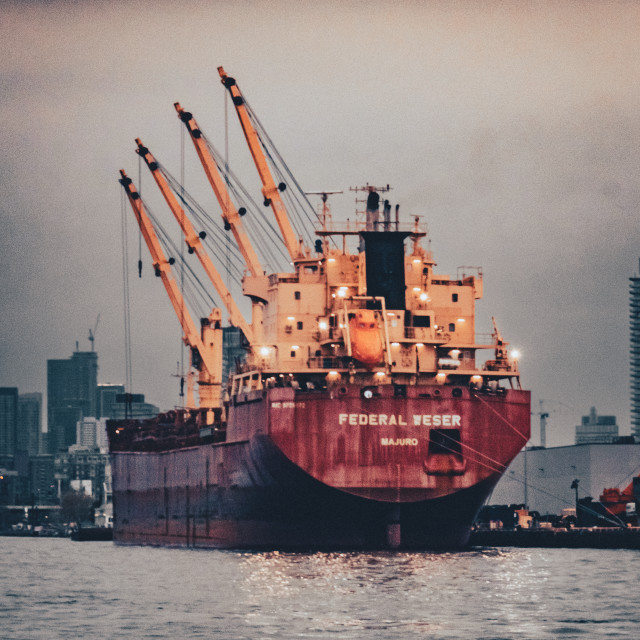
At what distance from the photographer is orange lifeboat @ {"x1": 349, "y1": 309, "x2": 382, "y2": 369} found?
2611 inches

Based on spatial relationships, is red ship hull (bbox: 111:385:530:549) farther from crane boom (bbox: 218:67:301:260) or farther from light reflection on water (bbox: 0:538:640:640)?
crane boom (bbox: 218:67:301:260)

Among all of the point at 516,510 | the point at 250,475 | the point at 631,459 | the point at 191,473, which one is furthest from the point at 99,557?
the point at 631,459

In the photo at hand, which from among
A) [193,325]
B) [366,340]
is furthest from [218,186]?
[366,340]

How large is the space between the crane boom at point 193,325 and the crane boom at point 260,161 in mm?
17504

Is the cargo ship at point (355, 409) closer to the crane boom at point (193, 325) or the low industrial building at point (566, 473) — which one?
the crane boom at point (193, 325)

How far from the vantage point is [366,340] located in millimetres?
66500

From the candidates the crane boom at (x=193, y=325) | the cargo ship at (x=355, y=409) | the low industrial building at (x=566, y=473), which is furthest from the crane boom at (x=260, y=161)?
the low industrial building at (x=566, y=473)

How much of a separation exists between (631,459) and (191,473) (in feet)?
174

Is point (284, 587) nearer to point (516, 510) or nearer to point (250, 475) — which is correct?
point (250, 475)

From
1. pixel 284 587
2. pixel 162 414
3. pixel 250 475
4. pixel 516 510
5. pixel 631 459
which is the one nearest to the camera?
pixel 284 587

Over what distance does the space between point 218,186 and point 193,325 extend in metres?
14.3

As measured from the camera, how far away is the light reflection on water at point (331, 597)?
4028 cm

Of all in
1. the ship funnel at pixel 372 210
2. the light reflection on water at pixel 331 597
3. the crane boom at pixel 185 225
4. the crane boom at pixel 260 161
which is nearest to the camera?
the light reflection on water at pixel 331 597

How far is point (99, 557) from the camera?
257 feet
